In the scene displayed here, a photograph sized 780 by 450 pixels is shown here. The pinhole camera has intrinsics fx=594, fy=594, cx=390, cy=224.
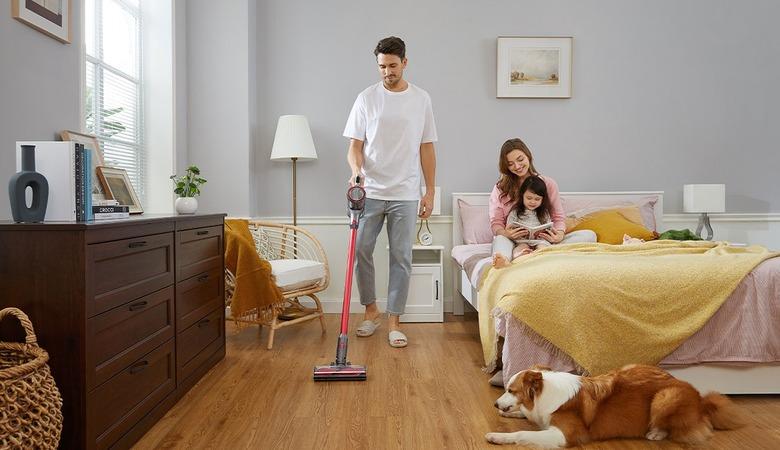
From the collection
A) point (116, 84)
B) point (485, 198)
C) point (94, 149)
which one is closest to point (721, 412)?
point (485, 198)

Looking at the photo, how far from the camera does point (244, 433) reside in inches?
78.4

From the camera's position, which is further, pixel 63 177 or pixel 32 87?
pixel 32 87

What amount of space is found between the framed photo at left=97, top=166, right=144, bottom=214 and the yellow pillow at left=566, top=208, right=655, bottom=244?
2.58 metres

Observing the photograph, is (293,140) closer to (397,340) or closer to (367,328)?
(367,328)

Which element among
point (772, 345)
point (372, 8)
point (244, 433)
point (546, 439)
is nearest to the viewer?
point (546, 439)

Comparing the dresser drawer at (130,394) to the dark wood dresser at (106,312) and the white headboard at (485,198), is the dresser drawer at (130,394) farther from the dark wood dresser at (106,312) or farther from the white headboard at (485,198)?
the white headboard at (485,198)

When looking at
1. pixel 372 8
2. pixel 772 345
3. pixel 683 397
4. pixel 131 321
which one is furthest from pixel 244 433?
pixel 372 8

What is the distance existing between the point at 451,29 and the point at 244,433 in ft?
10.7

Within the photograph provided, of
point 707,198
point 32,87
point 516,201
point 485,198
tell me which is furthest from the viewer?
point 485,198

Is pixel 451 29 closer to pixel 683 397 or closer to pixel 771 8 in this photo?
pixel 771 8

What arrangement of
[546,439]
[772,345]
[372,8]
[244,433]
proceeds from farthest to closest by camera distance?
1. [372,8]
2. [772,345]
3. [244,433]
4. [546,439]

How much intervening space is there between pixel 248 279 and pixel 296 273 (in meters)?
0.29

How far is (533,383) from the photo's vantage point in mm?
1907

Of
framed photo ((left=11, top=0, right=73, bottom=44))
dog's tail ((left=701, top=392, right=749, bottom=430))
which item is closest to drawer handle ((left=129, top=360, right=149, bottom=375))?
framed photo ((left=11, top=0, right=73, bottom=44))
